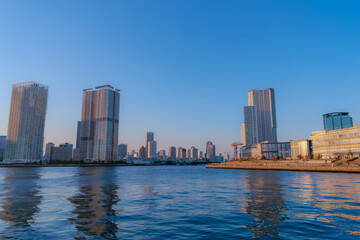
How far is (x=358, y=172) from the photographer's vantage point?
268 ft

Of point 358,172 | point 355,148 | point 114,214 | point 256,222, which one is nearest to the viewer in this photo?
point 256,222

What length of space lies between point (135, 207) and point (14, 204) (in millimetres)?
15135

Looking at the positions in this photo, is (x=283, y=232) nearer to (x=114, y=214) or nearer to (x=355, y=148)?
(x=114, y=214)

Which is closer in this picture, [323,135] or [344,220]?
[344,220]

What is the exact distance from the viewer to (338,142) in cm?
14475

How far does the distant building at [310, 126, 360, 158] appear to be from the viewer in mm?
133375

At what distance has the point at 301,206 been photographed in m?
24.5

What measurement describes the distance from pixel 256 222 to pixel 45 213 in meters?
19.7

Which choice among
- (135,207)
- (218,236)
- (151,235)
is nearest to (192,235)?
(218,236)

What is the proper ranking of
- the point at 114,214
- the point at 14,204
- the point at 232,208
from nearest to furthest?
1. the point at 114,214
2. the point at 232,208
3. the point at 14,204

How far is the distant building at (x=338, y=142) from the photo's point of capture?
133 m

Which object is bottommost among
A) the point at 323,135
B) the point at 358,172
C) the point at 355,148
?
the point at 358,172

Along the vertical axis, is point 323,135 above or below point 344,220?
above

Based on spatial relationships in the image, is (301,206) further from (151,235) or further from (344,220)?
(151,235)
